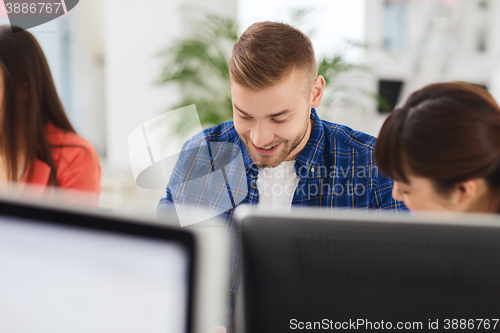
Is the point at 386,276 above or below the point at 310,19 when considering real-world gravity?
below

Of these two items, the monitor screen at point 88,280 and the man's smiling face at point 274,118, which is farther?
the man's smiling face at point 274,118

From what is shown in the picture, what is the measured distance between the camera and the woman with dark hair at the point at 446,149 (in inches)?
31.9

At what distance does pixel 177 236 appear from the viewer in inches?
16.2

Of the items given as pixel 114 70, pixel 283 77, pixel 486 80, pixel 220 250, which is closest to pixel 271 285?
pixel 220 250

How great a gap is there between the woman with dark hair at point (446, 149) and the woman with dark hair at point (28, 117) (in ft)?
3.26

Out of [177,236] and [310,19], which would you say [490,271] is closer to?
[177,236]

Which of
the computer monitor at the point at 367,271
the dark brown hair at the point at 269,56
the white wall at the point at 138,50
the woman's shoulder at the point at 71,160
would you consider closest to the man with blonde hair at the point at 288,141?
the dark brown hair at the point at 269,56

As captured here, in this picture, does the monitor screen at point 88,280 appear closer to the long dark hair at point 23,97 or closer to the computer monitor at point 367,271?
the computer monitor at point 367,271

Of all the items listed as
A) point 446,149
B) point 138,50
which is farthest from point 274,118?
point 138,50

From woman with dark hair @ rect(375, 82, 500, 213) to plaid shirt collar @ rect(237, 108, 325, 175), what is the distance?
42 cm

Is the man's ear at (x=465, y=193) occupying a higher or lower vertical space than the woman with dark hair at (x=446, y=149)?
lower

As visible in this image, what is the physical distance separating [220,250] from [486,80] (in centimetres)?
343

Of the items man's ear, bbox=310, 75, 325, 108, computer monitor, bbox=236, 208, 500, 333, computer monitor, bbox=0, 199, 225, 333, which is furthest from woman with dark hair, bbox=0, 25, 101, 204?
computer monitor, bbox=236, 208, 500, 333

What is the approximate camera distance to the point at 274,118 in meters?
1.26
